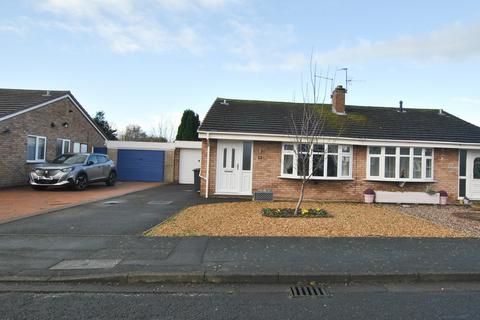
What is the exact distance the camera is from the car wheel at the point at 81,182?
16453 millimetres

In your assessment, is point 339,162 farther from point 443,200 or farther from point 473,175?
point 473,175

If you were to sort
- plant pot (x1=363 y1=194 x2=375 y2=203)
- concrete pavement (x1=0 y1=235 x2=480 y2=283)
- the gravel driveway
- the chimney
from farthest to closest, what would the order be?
the chimney < plant pot (x1=363 y1=194 x2=375 y2=203) < the gravel driveway < concrete pavement (x1=0 y1=235 x2=480 y2=283)

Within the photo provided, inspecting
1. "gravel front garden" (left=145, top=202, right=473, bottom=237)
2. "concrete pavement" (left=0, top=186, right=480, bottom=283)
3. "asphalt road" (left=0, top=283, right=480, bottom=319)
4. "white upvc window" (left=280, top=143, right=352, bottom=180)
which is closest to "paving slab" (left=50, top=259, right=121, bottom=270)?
"concrete pavement" (left=0, top=186, right=480, bottom=283)

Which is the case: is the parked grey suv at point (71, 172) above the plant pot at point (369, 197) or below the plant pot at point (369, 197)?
above

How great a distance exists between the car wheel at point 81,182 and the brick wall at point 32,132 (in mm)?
3260

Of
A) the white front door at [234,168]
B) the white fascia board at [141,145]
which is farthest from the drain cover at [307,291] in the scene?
the white fascia board at [141,145]

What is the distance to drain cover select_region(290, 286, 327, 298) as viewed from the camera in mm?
4934

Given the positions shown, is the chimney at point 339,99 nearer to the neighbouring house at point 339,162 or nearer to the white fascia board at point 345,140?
the neighbouring house at point 339,162

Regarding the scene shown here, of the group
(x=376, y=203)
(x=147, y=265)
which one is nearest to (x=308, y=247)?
(x=147, y=265)

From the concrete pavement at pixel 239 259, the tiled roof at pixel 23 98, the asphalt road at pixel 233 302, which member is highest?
the tiled roof at pixel 23 98

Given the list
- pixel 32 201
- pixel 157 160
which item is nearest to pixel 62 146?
pixel 157 160

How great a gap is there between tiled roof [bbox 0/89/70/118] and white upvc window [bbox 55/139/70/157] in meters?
2.54

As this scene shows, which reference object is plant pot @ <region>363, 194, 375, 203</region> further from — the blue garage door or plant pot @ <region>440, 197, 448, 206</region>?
the blue garage door

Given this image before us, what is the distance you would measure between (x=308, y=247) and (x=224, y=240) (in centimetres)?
166
